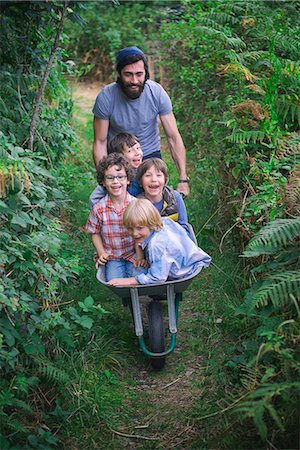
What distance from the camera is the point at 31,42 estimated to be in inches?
214

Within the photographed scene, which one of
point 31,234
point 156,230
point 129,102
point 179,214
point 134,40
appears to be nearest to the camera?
point 31,234

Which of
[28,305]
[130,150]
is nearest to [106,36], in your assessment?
[130,150]

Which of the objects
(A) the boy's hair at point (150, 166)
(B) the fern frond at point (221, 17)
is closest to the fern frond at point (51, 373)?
(A) the boy's hair at point (150, 166)

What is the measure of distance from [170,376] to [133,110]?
2147 millimetres

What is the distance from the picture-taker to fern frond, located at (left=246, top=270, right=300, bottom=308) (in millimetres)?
3316

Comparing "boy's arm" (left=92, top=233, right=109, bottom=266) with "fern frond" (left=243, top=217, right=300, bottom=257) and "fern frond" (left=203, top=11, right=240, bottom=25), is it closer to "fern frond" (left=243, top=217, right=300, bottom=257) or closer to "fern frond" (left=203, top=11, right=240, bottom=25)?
"fern frond" (left=243, top=217, right=300, bottom=257)

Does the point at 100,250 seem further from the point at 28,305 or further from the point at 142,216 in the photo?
the point at 28,305

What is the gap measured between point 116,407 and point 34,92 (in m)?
2.64

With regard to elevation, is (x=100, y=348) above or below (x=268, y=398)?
below

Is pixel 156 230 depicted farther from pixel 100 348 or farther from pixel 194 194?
pixel 194 194

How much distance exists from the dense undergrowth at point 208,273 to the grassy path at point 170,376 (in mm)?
14

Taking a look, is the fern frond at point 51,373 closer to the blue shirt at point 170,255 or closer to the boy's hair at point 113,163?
the blue shirt at point 170,255

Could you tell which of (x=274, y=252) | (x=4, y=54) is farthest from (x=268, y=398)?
(x=4, y=54)

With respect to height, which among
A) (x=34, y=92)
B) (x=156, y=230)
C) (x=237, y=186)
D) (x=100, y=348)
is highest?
(x=34, y=92)
